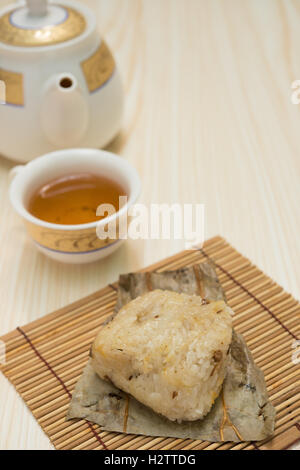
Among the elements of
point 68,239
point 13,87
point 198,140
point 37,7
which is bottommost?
point 198,140

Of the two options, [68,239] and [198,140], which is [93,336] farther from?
[198,140]

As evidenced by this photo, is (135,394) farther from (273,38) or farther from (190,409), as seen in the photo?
(273,38)

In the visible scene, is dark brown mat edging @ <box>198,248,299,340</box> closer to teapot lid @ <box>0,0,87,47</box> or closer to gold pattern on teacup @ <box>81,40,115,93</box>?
gold pattern on teacup @ <box>81,40,115,93</box>

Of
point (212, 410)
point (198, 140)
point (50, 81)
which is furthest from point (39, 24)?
point (212, 410)

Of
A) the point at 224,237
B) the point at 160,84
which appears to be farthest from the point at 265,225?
the point at 160,84

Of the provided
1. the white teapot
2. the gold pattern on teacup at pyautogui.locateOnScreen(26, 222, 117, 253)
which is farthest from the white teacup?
the white teapot

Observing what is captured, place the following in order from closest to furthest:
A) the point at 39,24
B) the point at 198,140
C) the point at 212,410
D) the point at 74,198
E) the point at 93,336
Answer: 1. the point at 212,410
2. the point at 93,336
3. the point at 74,198
4. the point at 39,24
5. the point at 198,140

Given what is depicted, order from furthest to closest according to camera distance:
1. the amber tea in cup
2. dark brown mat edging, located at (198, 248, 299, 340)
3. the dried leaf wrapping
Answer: the amber tea in cup < dark brown mat edging, located at (198, 248, 299, 340) < the dried leaf wrapping

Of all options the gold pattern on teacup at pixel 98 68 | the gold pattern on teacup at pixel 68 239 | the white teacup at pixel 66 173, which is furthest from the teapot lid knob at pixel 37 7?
the gold pattern on teacup at pixel 68 239
